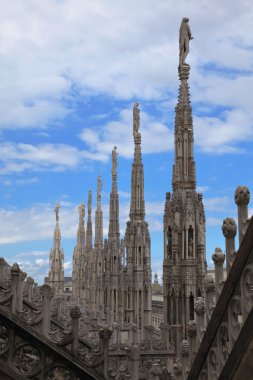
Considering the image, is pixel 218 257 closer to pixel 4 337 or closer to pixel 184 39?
pixel 4 337

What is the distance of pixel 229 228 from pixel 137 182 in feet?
65.0

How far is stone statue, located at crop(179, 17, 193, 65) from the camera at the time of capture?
13031 mm

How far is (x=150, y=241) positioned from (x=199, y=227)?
11667 millimetres

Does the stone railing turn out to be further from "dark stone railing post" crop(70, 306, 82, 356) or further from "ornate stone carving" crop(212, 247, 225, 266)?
"dark stone railing post" crop(70, 306, 82, 356)

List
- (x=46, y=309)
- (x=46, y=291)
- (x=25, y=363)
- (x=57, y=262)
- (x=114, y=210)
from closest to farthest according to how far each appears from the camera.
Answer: (x=25, y=363) → (x=46, y=309) → (x=46, y=291) → (x=114, y=210) → (x=57, y=262)

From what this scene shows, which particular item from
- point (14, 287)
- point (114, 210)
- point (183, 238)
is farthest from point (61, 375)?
point (114, 210)

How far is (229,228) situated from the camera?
4.18 metres

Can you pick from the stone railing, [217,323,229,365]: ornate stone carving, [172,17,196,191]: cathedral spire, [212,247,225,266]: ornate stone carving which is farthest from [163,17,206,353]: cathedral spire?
[217,323,229,365]: ornate stone carving

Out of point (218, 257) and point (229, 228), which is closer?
point (229, 228)

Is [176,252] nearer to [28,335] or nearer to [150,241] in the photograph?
[28,335]

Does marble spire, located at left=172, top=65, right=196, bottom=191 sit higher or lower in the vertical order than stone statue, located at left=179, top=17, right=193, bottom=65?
lower

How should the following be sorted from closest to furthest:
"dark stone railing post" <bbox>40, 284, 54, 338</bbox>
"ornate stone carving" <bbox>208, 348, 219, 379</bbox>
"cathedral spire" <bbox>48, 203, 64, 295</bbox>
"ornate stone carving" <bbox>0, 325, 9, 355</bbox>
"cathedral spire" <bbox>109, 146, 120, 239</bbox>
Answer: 1. "ornate stone carving" <bbox>208, 348, 219, 379</bbox>
2. "ornate stone carving" <bbox>0, 325, 9, 355</bbox>
3. "dark stone railing post" <bbox>40, 284, 54, 338</bbox>
4. "cathedral spire" <bbox>109, 146, 120, 239</bbox>
5. "cathedral spire" <bbox>48, 203, 64, 295</bbox>

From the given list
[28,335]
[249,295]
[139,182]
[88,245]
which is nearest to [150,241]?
[139,182]

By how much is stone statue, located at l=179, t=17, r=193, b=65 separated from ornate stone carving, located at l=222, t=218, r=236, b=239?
9514 mm
